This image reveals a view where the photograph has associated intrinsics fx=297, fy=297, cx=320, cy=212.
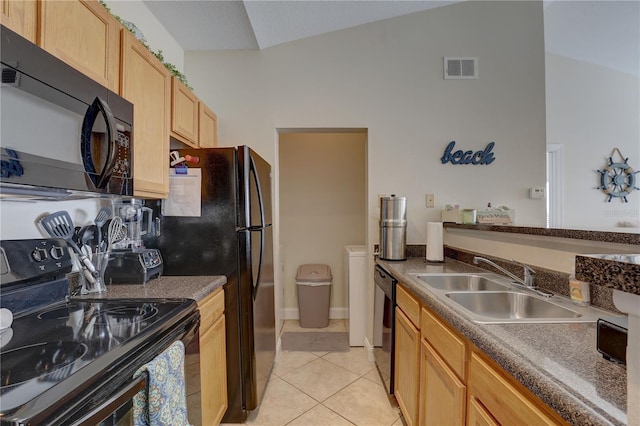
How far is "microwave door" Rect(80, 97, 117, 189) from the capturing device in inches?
41.6

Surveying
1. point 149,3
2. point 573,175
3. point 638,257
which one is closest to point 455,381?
point 638,257

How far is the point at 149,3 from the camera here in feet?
6.73

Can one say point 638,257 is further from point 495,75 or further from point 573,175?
point 573,175

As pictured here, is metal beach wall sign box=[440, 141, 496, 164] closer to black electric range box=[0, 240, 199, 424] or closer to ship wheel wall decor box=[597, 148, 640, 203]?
ship wheel wall decor box=[597, 148, 640, 203]

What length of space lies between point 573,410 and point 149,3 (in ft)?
9.46

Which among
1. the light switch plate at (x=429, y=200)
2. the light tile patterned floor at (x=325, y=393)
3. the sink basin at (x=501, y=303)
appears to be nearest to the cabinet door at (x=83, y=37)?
the sink basin at (x=501, y=303)

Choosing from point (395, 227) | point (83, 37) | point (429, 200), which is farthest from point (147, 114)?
point (429, 200)

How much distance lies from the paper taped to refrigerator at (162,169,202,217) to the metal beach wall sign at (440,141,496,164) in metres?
2.01

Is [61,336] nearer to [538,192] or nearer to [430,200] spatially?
[430,200]

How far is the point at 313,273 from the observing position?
337 cm

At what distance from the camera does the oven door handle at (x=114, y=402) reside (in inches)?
26.8

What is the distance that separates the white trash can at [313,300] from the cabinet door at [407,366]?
1.48m

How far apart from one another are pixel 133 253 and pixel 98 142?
638 mm

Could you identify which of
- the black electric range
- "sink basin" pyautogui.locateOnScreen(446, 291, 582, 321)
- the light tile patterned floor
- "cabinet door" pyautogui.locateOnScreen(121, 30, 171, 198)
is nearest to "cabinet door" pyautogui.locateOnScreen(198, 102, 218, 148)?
"cabinet door" pyautogui.locateOnScreen(121, 30, 171, 198)
